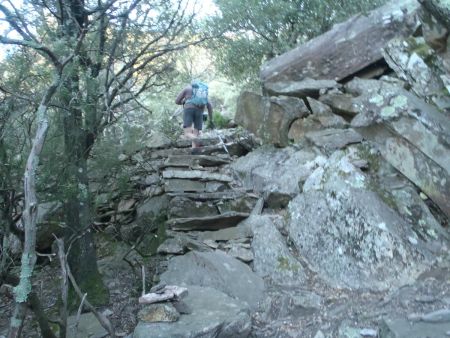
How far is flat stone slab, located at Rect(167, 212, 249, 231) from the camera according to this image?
21.0ft

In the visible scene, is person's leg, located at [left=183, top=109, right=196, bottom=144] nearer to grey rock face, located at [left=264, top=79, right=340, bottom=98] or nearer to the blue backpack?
the blue backpack

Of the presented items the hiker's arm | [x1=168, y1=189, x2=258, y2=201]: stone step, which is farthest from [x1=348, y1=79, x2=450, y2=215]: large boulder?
the hiker's arm

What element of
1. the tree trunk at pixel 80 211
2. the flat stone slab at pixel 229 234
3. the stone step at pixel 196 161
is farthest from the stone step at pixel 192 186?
the tree trunk at pixel 80 211

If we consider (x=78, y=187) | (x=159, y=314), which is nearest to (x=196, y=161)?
(x=78, y=187)

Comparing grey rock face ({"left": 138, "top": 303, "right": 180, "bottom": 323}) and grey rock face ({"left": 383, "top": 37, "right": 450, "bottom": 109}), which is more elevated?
grey rock face ({"left": 383, "top": 37, "right": 450, "bottom": 109})

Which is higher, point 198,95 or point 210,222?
point 198,95

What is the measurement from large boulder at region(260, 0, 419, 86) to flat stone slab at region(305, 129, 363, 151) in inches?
60.3

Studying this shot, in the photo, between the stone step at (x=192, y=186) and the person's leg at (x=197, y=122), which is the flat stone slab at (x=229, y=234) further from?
the person's leg at (x=197, y=122)

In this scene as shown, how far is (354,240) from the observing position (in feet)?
17.1

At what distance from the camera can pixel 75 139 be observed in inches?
227

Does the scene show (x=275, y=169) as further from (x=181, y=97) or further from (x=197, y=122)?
(x=181, y=97)

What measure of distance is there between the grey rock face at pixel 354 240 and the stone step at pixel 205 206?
1.19 m

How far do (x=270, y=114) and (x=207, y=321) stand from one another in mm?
5356

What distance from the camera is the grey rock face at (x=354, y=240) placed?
4.89m
